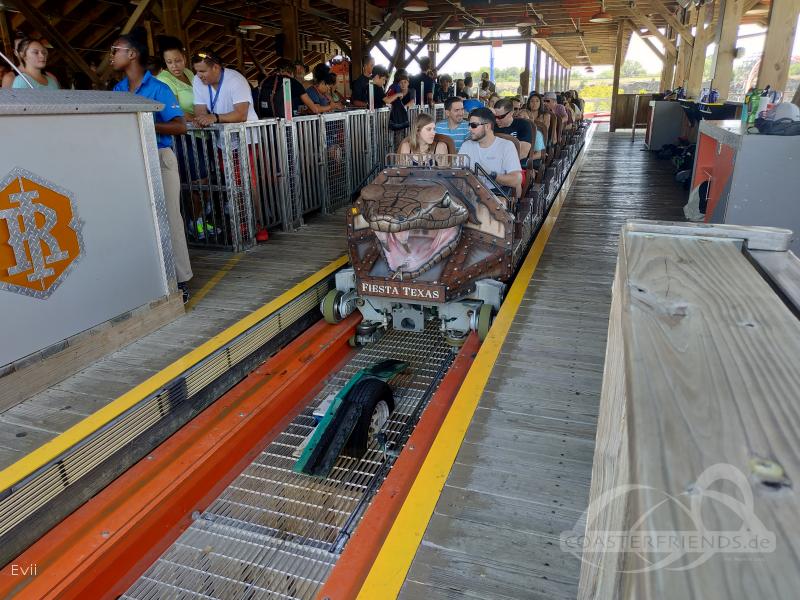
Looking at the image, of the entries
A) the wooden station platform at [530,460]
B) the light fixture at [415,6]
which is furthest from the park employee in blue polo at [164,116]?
the light fixture at [415,6]

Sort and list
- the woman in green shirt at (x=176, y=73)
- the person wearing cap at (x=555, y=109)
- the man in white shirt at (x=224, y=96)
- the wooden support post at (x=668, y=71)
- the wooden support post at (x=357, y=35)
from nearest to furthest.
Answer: the woman in green shirt at (x=176, y=73) → the man in white shirt at (x=224, y=96) → the person wearing cap at (x=555, y=109) → the wooden support post at (x=357, y=35) → the wooden support post at (x=668, y=71)

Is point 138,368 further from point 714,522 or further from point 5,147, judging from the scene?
point 714,522

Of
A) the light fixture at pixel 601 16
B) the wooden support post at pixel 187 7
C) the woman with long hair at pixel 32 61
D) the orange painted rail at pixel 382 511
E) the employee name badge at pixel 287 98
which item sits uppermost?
the light fixture at pixel 601 16

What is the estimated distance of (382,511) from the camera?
2383mm

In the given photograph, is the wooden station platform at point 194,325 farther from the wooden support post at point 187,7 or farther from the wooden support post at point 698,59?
the wooden support post at point 698,59

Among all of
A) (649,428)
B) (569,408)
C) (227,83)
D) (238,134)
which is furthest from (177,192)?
(649,428)

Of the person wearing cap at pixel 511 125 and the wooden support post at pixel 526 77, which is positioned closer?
the person wearing cap at pixel 511 125

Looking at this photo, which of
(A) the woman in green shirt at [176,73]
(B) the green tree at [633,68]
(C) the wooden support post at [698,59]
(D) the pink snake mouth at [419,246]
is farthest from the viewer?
(B) the green tree at [633,68]

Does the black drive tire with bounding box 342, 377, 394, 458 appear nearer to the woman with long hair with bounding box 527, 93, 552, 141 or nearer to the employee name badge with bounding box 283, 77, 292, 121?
the employee name badge with bounding box 283, 77, 292, 121

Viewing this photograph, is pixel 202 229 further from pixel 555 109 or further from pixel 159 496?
pixel 555 109

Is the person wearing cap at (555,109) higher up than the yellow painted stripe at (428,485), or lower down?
higher up

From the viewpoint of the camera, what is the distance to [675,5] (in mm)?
15781

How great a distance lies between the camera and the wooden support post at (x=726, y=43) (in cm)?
766

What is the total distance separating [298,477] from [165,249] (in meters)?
1.64
